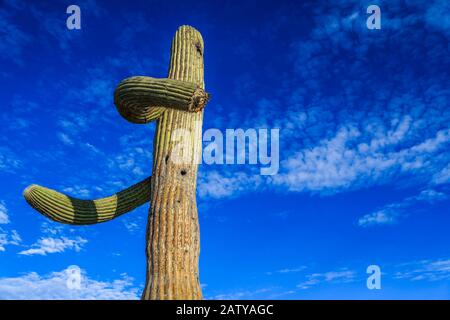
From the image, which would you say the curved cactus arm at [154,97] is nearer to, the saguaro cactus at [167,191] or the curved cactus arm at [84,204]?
the saguaro cactus at [167,191]

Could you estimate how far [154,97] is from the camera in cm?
500

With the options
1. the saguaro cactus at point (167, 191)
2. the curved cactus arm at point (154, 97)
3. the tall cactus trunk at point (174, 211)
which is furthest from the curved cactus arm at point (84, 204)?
the curved cactus arm at point (154, 97)

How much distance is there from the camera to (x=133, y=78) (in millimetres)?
5137

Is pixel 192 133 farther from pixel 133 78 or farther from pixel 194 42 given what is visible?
pixel 194 42

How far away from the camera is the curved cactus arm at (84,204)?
5.42 m

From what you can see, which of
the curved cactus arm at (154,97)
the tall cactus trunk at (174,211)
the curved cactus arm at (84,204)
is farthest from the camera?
the curved cactus arm at (84,204)

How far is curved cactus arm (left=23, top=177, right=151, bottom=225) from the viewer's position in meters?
5.42

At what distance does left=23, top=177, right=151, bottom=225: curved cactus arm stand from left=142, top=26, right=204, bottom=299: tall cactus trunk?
0.58 metres

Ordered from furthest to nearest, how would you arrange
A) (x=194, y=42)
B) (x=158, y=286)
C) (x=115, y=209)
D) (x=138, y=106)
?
(x=194, y=42)
(x=115, y=209)
(x=138, y=106)
(x=158, y=286)

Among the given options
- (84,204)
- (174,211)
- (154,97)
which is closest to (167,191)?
(174,211)
